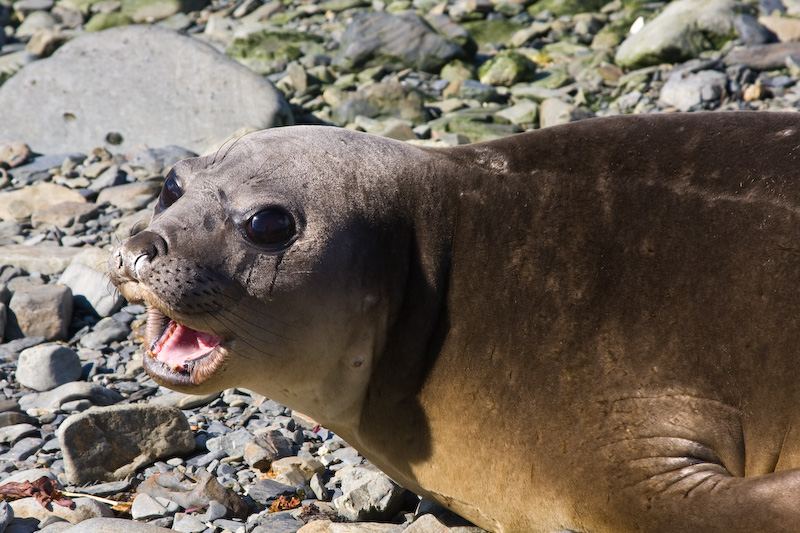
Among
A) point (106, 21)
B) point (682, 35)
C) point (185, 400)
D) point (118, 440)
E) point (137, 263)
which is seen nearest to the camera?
point (137, 263)

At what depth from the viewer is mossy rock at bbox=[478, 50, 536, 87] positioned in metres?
10.8

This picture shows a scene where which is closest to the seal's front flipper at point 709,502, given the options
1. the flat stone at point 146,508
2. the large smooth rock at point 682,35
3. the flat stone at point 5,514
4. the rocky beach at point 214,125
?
the rocky beach at point 214,125

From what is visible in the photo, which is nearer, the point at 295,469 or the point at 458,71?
the point at 295,469

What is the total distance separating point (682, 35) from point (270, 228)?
27.2ft

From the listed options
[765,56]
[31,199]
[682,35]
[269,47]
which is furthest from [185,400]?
[269,47]

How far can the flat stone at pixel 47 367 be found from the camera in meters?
5.18

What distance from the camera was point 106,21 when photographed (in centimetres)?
1733

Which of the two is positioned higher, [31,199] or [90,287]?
[90,287]

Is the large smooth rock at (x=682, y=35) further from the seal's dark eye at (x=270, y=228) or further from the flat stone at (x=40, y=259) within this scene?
the seal's dark eye at (x=270, y=228)

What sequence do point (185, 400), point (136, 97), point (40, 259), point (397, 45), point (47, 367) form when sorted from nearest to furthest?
point (185, 400) < point (47, 367) < point (40, 259) < point (136, 97) < point (397, 45)

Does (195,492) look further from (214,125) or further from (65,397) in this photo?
(214,125)

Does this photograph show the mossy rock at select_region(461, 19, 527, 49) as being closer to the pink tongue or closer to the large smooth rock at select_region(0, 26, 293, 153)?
the large smooth rock at select_region(0, 26, 293, 153)

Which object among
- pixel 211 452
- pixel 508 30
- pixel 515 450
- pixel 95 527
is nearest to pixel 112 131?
pixel 508 30

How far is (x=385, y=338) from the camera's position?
336 centimetres
